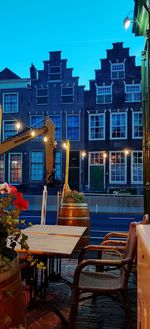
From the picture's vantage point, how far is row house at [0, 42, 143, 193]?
24.8 metres

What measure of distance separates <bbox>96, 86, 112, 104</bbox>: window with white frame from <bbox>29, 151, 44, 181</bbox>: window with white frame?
19.5 ft

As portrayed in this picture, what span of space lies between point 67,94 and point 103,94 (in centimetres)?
285

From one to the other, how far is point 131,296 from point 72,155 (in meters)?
21.7

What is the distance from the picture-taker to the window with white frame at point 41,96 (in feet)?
89.5

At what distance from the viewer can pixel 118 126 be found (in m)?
25.2

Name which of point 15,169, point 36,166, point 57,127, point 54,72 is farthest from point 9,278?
point 54,72

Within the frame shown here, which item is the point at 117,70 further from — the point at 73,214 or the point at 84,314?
the point at 84,314

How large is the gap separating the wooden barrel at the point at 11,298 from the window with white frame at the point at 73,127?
24.1 m

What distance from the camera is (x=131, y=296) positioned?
3947 millimetres

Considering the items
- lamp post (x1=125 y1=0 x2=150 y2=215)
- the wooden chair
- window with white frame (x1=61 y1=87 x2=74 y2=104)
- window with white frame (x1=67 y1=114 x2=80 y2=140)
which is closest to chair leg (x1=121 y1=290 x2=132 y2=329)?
the wooden chair

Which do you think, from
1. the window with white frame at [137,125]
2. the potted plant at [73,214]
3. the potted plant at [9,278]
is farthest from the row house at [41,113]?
the potted plant at [9,278]

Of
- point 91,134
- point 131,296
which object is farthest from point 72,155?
point 131,296

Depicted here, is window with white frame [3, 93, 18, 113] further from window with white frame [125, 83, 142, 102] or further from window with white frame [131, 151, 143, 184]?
window with white frame [131, 151, 143, 184]

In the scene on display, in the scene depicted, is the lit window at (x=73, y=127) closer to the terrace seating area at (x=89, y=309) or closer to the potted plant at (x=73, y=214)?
the potted plant at (x=73, y=214)
